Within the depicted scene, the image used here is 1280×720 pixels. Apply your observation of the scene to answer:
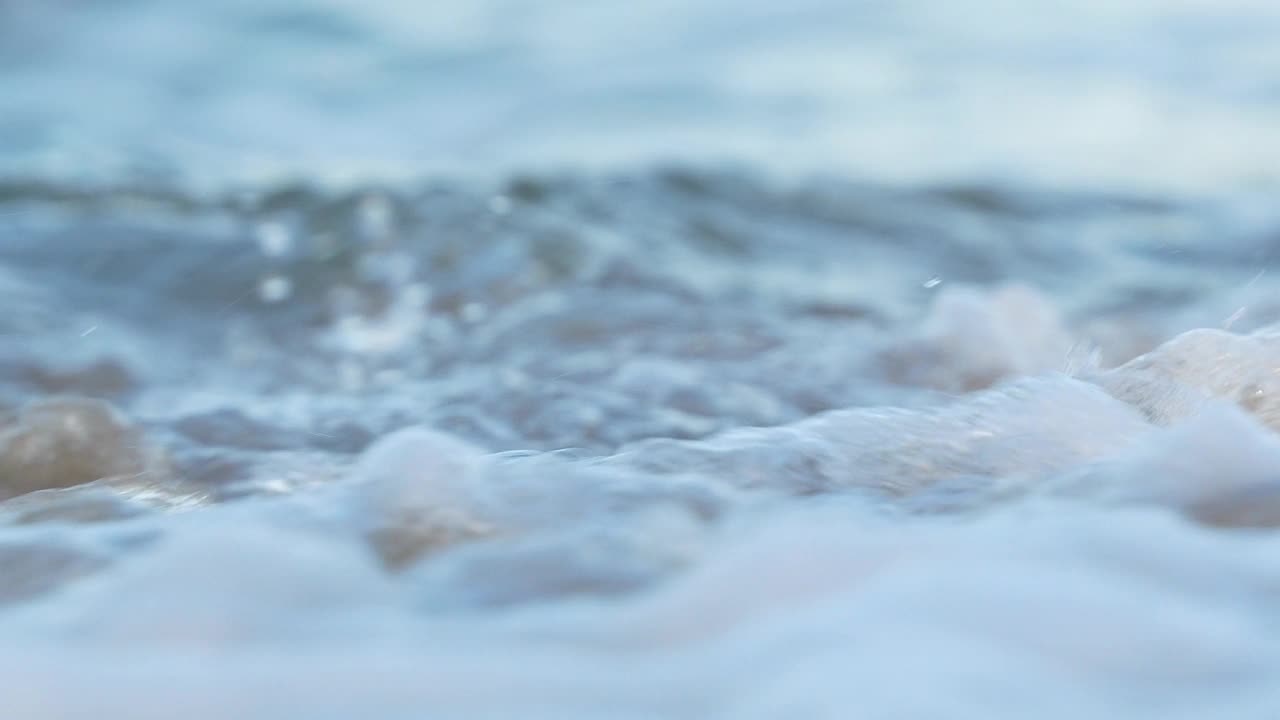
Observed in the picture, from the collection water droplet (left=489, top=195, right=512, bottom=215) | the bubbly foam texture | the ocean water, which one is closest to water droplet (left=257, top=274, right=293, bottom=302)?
the ocean water

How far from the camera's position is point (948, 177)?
6332 mm

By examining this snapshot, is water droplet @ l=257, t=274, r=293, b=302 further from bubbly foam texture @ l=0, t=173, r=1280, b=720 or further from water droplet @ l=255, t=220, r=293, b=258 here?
bubbly foam texture @ l=0, t=173, r=1280, b=720

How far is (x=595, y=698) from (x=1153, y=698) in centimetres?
41

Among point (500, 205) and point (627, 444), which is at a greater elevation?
point (500, 205)

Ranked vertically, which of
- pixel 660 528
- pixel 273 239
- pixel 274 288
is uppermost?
pixel 273 239

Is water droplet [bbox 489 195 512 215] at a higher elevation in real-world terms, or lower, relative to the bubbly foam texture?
higher

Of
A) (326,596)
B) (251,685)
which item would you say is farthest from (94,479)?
(251,685)

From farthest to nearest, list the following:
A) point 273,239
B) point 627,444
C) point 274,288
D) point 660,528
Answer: point 273,239
point 274,288
point 627,444
point 660,528

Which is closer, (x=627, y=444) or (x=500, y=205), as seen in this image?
(x=627, y=444)

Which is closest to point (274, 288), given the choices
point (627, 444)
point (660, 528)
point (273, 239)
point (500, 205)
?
point (273, 239)

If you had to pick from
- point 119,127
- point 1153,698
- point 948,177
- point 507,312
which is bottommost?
point 1153,698

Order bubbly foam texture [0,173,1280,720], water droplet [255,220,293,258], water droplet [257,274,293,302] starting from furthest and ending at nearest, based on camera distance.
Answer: water droplet [255,220,293,258] → water droplet [257,274,293,302] → bubbly foam texture [0,173,1280,720]

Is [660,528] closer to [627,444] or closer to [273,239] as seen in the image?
[627,444]

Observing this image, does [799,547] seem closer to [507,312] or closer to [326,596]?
[326,596]
